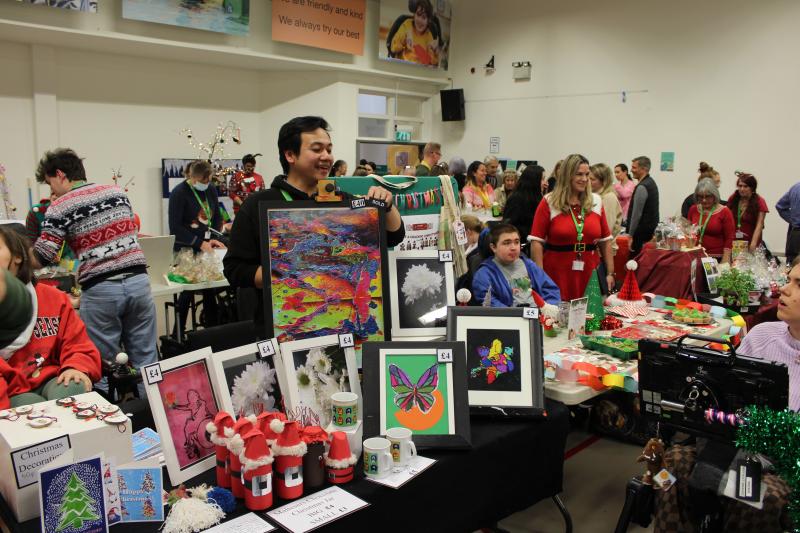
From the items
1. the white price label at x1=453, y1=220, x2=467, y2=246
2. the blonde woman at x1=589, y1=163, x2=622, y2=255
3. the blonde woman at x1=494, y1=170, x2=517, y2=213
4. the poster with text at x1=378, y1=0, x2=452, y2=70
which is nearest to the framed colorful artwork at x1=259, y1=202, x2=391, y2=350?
the white price label at x1=453, y1=220, x2=467, y2=246

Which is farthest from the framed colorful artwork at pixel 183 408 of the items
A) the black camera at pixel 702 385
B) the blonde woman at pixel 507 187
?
the blonde woman at pixel 507 187

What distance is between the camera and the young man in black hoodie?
7.46ft

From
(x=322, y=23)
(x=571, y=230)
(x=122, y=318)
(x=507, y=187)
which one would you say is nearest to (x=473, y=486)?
(x=122, y=318)

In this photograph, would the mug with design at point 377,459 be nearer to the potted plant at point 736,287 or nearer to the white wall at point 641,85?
the potted plant at point 736,287

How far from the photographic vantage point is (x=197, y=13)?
24.5 ft

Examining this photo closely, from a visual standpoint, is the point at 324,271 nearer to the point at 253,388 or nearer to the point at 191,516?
the point at 253,388

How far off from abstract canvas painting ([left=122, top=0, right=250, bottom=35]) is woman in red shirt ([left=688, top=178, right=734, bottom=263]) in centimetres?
554

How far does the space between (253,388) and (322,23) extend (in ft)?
25.5

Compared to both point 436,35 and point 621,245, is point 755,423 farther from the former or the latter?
point 436,35

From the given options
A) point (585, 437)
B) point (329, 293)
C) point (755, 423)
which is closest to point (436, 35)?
point (585, 437)

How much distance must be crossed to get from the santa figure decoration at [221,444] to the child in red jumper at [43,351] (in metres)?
0.87

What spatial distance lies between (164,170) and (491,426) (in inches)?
288

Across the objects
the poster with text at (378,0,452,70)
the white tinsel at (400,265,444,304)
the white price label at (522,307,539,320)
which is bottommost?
the white price label at (522,307,539,320)

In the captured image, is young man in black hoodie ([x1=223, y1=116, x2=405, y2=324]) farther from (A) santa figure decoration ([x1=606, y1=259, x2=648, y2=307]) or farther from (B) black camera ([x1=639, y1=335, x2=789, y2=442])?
(A) santa figure decoration ([x1=606, y1=259, x2=648, y2=307])
